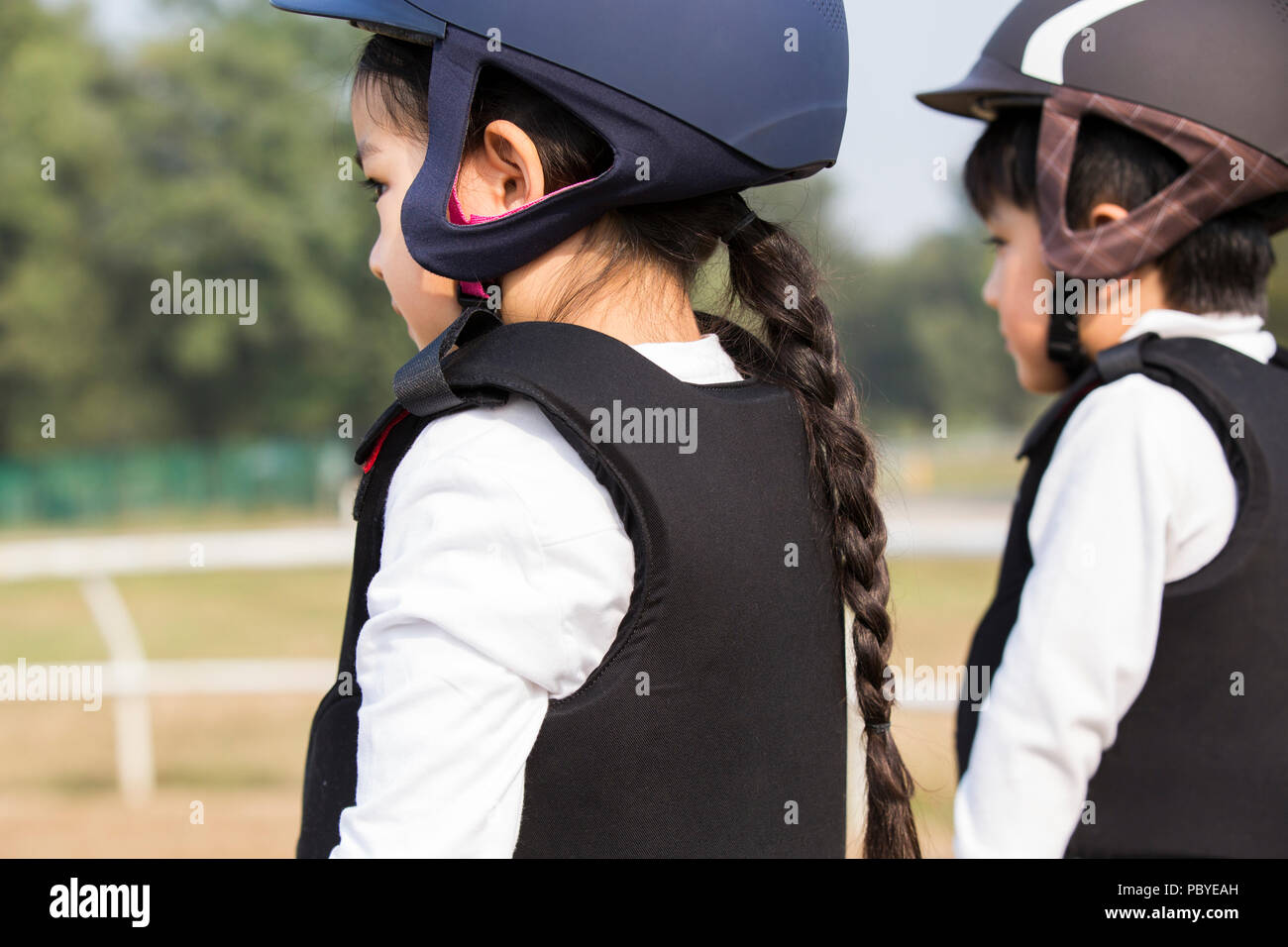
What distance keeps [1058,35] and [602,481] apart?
1.68 meters

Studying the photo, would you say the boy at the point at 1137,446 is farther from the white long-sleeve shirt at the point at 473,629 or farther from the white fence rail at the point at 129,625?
the white fence rail at the point at 129,625

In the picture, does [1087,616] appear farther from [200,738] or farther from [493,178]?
[200,738]

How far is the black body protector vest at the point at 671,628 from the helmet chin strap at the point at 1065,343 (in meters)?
1.09

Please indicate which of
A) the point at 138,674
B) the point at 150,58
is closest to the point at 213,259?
the point at 150,58

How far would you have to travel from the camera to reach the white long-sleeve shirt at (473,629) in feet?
4.06

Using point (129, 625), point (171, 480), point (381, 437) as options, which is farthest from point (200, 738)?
point (171, 480)

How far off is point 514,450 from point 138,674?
4937 millimetres

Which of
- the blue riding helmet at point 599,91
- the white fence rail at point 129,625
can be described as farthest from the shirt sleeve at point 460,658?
the white fence rail at point 129,625

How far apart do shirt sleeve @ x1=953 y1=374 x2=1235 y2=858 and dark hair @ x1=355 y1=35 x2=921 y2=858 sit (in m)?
0.28
